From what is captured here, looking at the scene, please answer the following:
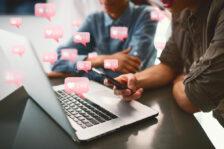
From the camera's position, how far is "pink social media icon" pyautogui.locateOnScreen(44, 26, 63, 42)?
2.66 m

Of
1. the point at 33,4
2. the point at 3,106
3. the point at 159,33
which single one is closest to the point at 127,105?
the point at 3,106

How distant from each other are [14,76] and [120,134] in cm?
36

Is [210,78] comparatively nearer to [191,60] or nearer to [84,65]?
[191,60]

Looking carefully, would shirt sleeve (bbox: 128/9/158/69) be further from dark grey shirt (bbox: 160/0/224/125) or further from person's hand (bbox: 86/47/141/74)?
dark grey shirt (bbox: 160/0/224/125)

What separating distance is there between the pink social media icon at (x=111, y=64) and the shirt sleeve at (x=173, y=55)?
0.82 feet

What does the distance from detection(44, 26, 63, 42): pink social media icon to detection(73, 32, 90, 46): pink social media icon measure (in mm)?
1352

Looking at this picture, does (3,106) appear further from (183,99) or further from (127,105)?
(183,99)

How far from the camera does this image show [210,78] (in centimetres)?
60

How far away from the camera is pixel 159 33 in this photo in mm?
2150

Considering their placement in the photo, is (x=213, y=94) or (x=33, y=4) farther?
(x=33, y=4)

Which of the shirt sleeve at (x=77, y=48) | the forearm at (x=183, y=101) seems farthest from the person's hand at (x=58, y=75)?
the forearm at (x=183, y=101)

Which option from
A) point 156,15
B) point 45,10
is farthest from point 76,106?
point 45,10

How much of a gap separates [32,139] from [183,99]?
1.62ft

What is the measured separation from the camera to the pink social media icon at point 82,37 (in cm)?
136
